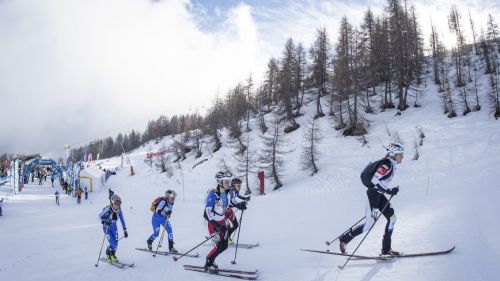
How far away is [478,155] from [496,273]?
77.9 ft

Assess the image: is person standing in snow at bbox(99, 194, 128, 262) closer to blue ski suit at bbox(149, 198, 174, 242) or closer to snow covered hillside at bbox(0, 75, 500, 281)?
snow covered hillside at bbox(0, 75, 500, 281)

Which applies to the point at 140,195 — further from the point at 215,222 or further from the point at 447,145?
the point at 215,222

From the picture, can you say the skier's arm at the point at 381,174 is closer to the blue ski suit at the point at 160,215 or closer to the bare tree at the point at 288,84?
the blue ski suit at the point at 160,215

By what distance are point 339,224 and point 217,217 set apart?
22.9 feet

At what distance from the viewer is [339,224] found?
14031mm

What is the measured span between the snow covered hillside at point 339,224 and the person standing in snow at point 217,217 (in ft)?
1.71

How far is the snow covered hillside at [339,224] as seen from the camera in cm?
765

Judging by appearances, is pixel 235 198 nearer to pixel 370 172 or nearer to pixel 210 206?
pixel 210 206

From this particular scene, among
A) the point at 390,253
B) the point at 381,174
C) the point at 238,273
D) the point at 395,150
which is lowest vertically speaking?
the point at 238,273

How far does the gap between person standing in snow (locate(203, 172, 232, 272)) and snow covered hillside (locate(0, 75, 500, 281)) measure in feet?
1.71

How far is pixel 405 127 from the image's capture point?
3625 centimetres

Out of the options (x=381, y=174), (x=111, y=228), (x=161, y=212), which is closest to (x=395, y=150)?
(x=381, y=174)

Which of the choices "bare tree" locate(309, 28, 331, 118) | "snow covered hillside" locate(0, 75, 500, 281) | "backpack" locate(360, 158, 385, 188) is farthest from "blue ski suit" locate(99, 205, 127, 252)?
"bare tree" locate(309, 28, 331, 118)

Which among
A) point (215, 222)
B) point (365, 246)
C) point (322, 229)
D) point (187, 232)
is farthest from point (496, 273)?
point (187, 232)
